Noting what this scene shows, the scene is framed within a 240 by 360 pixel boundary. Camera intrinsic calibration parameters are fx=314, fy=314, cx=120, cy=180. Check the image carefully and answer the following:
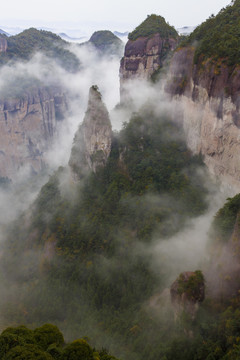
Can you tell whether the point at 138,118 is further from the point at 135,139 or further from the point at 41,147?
the point at 41,147

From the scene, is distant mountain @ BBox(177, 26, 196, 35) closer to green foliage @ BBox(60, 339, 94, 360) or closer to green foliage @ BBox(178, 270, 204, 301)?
green foliage @ BBox(178, 270, 204, 301)

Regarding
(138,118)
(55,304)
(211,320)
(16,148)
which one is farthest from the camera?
(16,148)

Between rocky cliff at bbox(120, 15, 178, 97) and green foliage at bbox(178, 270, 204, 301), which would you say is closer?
green foliage at bbox(178, 270, 204, 301)

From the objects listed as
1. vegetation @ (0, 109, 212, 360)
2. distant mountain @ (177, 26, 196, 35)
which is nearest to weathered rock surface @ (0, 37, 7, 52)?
distant mountain @ (177, 26, 196, 35)

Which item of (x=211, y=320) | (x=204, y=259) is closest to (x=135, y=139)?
(x=204, y=259)

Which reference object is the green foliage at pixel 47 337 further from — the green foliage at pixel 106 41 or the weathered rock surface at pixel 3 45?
the green foliage at pixel 106 41

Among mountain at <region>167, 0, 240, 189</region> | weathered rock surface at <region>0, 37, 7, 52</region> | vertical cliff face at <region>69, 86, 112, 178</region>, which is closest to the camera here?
mountain at <region>167, 0, 240, 189</region>
